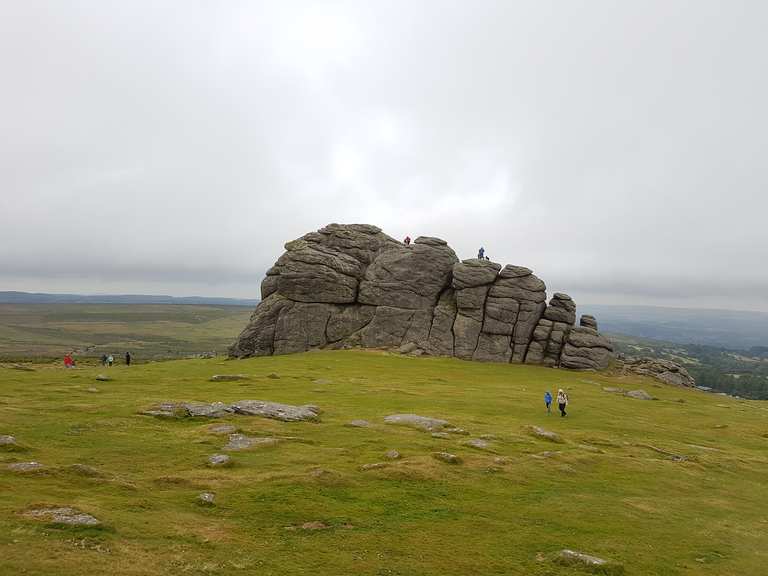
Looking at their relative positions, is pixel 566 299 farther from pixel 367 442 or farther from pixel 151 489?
pixel 151 489

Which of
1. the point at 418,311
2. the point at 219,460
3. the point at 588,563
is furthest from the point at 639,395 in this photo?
the point at 219,460

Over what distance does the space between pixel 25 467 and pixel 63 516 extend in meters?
8.63

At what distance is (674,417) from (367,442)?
155ft

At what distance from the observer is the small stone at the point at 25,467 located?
26.3 metres

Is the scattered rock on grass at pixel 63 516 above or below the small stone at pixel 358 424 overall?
above

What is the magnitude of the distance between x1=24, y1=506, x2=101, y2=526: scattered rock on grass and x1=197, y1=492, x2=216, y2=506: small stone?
571cm

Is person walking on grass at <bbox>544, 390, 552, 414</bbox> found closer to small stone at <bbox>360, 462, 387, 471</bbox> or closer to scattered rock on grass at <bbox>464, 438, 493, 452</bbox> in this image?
scattered rock on grass at <bbox>464, 438, 493, 452</bbox>

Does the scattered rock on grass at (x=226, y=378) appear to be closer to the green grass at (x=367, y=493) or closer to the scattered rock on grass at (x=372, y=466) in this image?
the green grass at (x=367, y=493)

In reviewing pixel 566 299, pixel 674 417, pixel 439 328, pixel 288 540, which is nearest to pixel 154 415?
pixel 288 540

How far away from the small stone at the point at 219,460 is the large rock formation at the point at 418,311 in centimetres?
7571

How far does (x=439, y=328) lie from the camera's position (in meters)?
111

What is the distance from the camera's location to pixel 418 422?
157 ft

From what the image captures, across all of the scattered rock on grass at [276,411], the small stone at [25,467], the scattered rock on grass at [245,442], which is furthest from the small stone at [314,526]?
the scattered rock on grass at [276,411]

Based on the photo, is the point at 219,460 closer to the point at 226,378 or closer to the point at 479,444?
the point at 479,444
